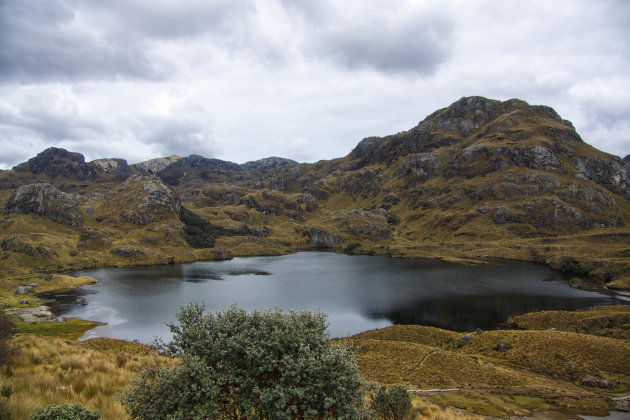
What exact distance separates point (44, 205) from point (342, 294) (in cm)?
18750

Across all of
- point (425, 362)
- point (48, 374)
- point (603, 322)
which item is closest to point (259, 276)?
point (425, 362)

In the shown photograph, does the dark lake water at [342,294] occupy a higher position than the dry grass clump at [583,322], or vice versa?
the dry grass clump at [583,322]

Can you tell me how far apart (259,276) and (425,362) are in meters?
98.7

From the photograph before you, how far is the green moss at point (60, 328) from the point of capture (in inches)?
2236

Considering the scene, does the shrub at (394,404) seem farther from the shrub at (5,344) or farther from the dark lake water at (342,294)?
the dark lake water at (342,294)

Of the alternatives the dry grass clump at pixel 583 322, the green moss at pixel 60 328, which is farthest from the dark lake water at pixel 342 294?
the dry grass clump at pixel 583 322

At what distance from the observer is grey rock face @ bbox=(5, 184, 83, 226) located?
18412 cm

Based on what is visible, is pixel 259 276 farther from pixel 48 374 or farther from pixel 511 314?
pixel 48 374

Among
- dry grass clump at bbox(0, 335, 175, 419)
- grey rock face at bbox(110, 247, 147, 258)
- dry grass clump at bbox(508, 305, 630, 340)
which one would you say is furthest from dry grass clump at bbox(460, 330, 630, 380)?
grey rock face at bbox(110, 247, 147, 258)

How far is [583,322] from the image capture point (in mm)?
60000

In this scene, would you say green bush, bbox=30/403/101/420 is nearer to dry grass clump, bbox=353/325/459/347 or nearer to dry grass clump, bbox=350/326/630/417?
dry grass clump, bbox=350/326/630/417

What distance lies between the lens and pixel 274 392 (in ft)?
35.8

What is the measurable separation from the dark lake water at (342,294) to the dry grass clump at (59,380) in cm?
3452

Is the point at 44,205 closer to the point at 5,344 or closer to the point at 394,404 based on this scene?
the point at 5,344
